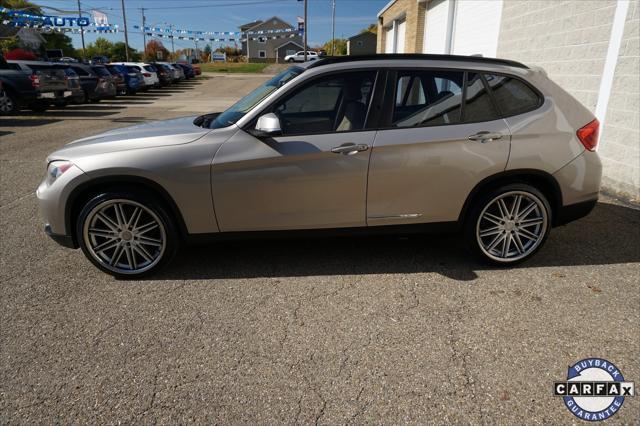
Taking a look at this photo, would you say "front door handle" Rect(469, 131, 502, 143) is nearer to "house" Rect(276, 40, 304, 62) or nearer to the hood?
the hood

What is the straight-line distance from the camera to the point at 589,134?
3.63m

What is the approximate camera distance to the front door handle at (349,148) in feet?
10.9

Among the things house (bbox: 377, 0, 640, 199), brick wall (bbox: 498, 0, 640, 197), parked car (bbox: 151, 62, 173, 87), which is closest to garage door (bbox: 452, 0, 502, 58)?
house (bbox: 377, 0, 640, 199)

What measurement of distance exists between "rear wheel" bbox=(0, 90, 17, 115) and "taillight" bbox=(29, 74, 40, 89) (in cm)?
71

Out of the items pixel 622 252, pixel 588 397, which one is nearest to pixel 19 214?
pixel 588 397

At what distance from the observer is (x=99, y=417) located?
85.2 inches

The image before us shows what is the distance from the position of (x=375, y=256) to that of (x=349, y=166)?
1.04m

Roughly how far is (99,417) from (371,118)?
8.72 feet

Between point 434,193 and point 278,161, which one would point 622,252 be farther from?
point 278,161

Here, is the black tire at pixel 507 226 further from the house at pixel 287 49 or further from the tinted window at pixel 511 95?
the house at pixel 287 49

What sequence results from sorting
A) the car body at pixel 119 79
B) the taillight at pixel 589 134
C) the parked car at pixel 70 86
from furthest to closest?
1. the car body at pixel 119 79
2. the parked car at pixel 70 86
3. the taillight at pixel 589 134

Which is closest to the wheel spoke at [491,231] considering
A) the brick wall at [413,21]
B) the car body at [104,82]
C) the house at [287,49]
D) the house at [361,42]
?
the brick wall at [413,21]

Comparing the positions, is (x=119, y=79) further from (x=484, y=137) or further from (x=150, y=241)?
(x=484, y=137)

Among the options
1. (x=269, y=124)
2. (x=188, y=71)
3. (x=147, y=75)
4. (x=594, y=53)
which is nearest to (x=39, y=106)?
(x=147, y=75)
